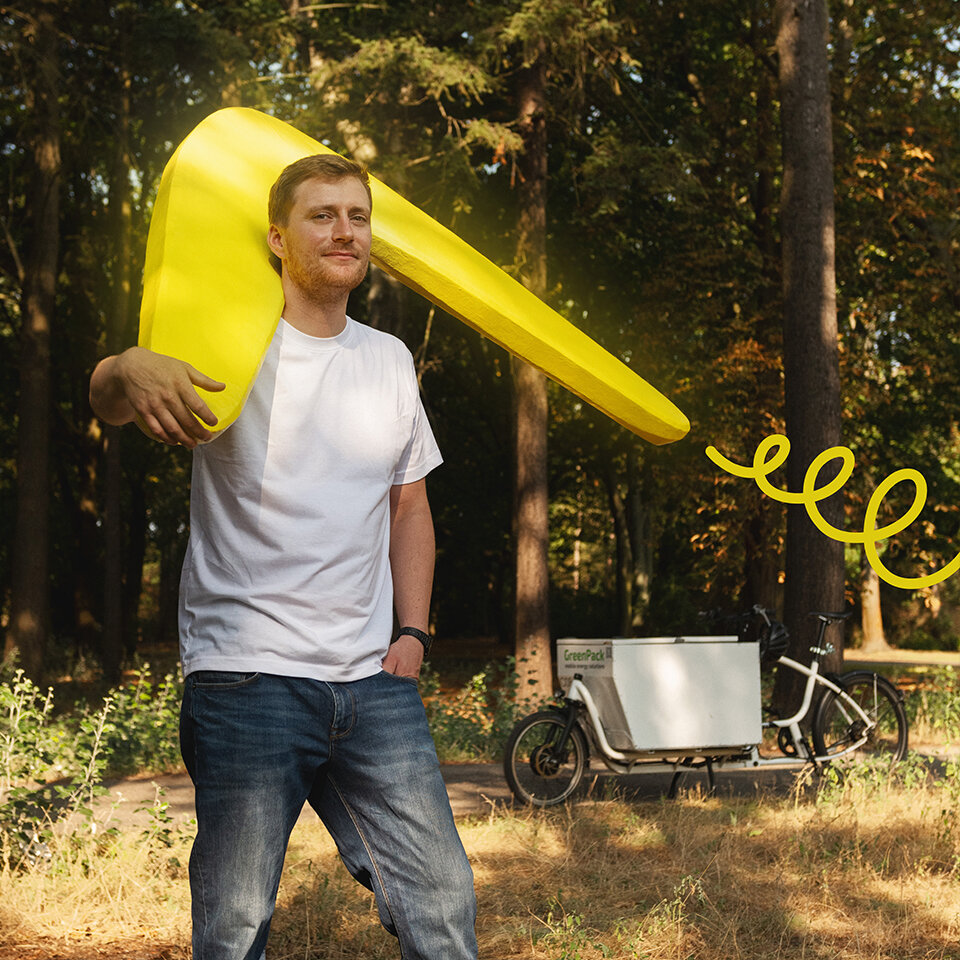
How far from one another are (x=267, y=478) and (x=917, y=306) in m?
15.8

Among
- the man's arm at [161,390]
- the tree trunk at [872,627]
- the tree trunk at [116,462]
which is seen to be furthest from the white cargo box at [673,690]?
the tree trunk at [872,627]

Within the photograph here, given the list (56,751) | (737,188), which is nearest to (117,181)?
(737,188)

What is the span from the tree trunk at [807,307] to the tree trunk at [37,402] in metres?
9.84

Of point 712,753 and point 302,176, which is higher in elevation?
point 302,176

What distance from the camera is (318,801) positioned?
264 cm

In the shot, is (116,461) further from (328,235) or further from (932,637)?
(932,637)

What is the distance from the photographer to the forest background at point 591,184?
13219 mm

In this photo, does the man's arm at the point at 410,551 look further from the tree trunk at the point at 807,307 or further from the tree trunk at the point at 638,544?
the tree trunk at the point at 638,544

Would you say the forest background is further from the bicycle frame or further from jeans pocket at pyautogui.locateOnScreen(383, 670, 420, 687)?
jeans pocket at pyautogui.locateOnScreen(383, 670, 420, 687)

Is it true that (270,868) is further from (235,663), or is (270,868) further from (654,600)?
(654,600)

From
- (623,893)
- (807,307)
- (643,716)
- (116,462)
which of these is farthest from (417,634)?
(116,462)

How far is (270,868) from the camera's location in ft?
7.91

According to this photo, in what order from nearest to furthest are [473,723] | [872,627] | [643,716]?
1. [643,716]
2. [473,723]
3. [872,627]

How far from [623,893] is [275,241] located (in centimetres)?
364
